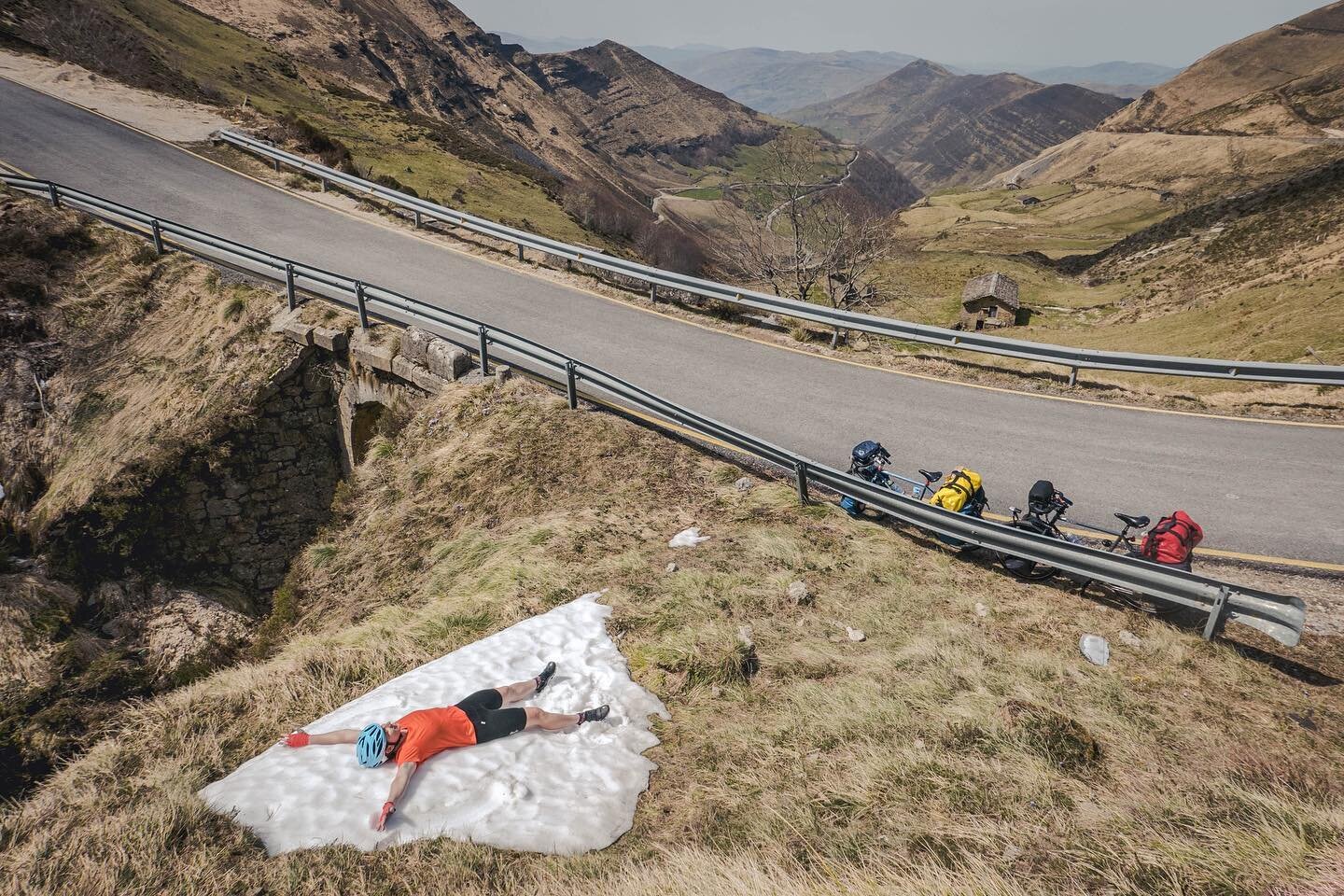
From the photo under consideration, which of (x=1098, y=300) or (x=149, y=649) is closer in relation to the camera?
(x=149, y=649)

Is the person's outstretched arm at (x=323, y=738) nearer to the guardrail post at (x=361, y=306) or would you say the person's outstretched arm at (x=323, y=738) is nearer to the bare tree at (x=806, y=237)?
the guardrail post at (x=361, y=306)

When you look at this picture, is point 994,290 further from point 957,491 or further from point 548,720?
point 548,720

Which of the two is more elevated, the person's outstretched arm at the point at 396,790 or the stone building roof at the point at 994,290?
the stone building roof at the point at 994,290

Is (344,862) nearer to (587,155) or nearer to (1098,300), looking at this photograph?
(1098,300)

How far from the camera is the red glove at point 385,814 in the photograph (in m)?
4.30

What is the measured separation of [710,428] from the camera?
8562 millimetres

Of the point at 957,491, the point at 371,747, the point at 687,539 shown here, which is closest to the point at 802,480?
the point at 687,539

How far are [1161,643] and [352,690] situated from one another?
7.18m

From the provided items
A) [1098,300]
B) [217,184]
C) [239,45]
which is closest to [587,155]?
[239,45]

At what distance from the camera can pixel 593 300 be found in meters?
14.7

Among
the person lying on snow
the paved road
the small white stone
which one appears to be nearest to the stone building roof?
the paved road

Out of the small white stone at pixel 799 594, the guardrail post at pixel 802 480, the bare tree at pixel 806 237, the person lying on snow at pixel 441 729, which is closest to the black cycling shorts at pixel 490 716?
the person lying on snow at pixel 441 729

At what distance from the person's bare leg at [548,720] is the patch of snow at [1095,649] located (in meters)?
4.37

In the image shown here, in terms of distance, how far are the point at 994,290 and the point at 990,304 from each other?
2.43 ft
